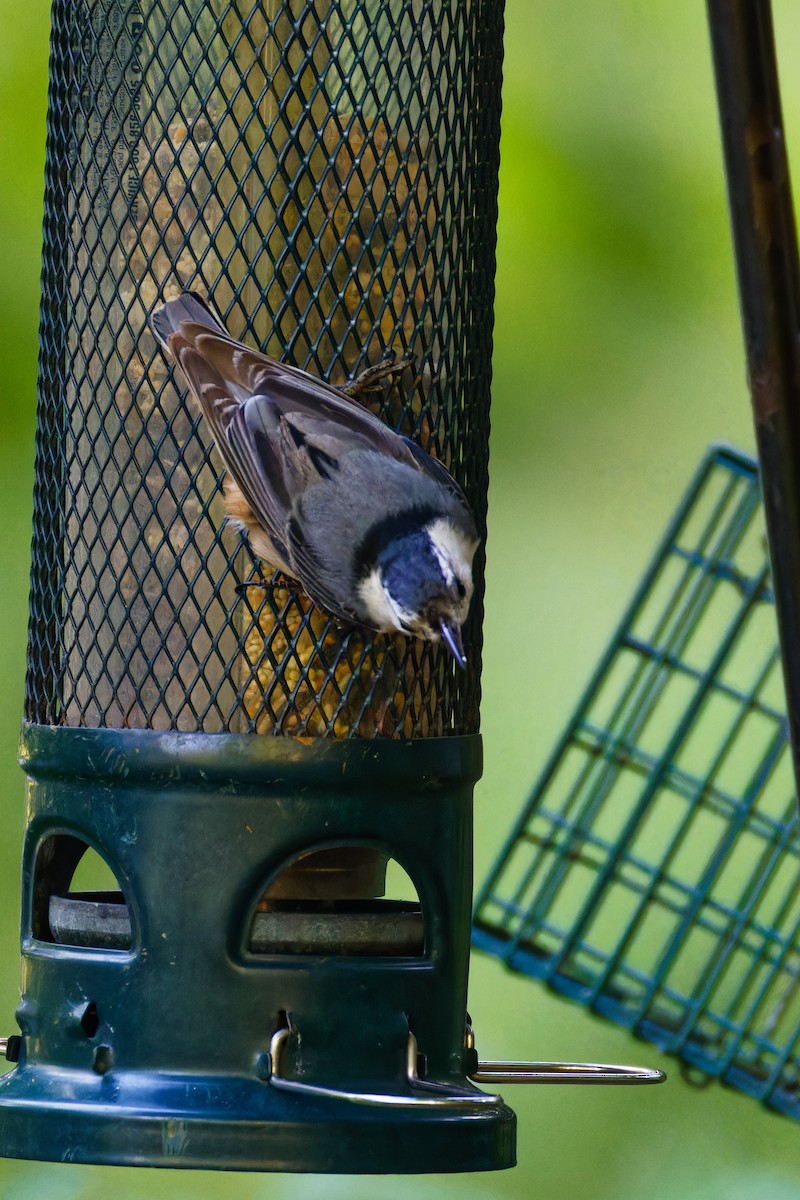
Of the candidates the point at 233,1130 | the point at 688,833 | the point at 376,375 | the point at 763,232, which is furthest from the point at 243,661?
the point at 688,833

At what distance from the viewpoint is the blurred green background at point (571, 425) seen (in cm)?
372

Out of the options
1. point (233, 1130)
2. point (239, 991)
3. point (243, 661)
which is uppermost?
point (243, 661)

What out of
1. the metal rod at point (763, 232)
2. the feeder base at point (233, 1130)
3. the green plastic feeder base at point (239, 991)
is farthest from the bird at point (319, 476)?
the metal rod at point (763, 232)

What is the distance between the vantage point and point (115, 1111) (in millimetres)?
2066

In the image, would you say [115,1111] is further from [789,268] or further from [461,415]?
[789,268]

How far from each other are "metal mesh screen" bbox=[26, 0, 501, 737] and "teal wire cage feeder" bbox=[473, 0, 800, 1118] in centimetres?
162

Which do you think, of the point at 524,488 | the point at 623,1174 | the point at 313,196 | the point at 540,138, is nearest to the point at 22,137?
the point at 540,138

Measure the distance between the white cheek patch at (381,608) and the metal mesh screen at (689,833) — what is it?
6.31ft

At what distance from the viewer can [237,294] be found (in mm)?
2207

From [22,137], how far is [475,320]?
1.51 m

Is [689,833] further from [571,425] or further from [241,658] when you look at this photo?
[241,658]

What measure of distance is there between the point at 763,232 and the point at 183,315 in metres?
1.15

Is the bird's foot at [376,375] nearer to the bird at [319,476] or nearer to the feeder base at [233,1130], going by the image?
the bird at [319,476]

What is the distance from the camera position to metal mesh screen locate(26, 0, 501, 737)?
222 centimetres
